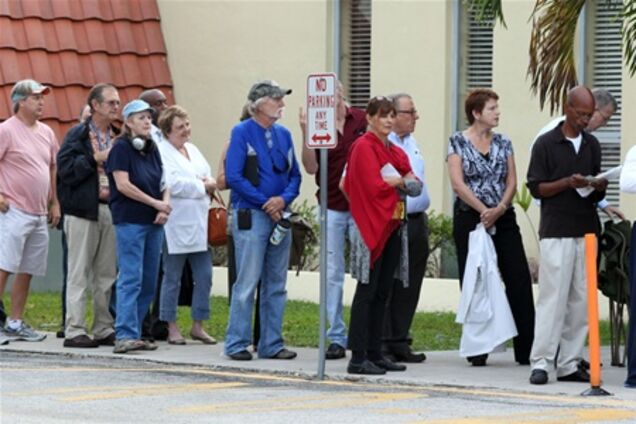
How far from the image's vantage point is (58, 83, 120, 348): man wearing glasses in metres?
14.8

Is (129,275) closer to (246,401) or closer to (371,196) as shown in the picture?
(371,196)

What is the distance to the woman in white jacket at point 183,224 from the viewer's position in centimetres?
1489

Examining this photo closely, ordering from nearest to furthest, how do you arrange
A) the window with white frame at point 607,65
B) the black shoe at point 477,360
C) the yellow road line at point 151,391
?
the yellow road line at point 151,391 < the black shoe at point 477,360 < the window with white frame at point 607,65

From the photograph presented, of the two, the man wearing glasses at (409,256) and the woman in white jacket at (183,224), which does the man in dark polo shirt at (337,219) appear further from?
the woman in white jacket at (183,224)

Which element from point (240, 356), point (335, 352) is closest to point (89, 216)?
point (240, 356)

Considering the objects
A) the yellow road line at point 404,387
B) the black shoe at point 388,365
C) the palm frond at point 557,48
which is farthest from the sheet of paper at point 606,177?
the palm frond at point 557,48

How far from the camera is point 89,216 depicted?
48.6 feet

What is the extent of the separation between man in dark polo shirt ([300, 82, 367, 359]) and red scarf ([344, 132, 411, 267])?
3.87 ft

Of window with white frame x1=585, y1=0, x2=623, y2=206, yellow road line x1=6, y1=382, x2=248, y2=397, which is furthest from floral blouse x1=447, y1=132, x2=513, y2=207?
window with white frame x1=585, y1=0, x2=623, y2=206

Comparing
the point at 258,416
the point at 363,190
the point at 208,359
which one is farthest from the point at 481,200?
the point at 258,416

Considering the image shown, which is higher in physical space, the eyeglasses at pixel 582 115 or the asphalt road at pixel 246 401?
the eyeglasses at pixel 582 115

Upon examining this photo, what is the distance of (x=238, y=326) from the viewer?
545 inches

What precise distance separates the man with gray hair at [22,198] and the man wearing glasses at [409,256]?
3.21 metres

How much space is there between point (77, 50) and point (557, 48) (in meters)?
7.59
